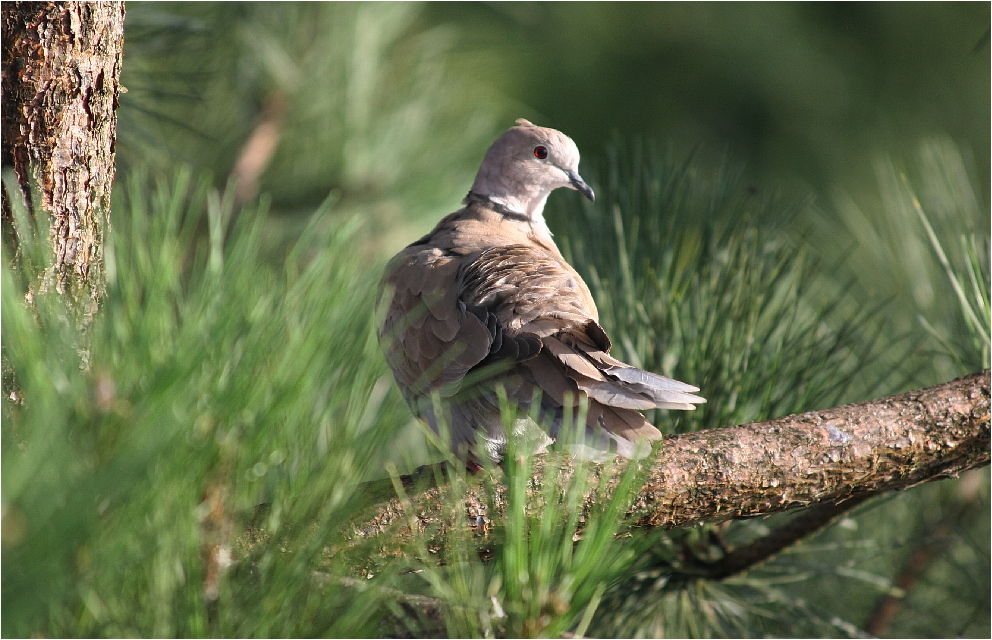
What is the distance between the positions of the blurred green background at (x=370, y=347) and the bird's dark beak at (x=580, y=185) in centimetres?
3

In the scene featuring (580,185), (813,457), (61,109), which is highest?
(61,109)

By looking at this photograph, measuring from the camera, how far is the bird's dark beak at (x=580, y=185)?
1.27m

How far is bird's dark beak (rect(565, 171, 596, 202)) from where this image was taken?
1274 millimetres

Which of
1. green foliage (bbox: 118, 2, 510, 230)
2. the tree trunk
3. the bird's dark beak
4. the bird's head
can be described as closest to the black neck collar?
the bird's head

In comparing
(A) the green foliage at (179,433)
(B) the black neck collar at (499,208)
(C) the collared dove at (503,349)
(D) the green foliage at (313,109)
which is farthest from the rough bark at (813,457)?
(D) the green foliage at (313,109)

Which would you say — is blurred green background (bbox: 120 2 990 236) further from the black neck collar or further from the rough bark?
the rough bark

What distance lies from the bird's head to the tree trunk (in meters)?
0.95

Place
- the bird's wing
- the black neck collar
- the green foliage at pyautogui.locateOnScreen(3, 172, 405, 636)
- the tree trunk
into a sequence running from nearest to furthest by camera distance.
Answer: the green foliage at pyautogui.locateOnScreen(3, 172, 405, 636) → the tree trunk → the bird's wing → the black neck collar

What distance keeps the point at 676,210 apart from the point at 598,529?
2.26 ft

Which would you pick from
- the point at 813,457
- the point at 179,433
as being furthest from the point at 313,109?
the point at 179,433

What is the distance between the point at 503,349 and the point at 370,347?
391 millimetres

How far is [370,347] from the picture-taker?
486mm

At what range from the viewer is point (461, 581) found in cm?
55

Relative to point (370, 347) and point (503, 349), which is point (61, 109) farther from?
point (503, 349)
